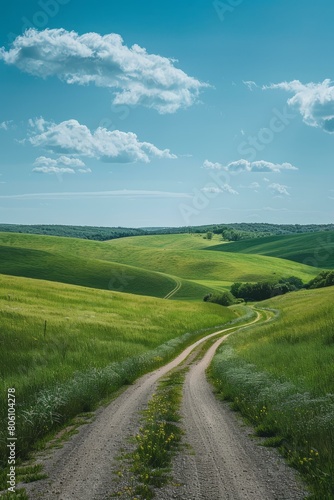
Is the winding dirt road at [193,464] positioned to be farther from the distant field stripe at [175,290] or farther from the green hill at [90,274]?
the green hill at [90,274]

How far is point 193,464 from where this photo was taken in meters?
9.85

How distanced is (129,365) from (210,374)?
4.53 meters

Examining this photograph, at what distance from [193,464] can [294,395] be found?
5.09m

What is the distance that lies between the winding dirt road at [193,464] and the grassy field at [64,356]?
1.66 metres

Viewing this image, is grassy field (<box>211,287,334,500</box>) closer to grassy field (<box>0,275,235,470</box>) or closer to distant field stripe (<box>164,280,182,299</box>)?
grassy field (<box>0,275,235,470</box>)

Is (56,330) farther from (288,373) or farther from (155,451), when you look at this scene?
(155,451)

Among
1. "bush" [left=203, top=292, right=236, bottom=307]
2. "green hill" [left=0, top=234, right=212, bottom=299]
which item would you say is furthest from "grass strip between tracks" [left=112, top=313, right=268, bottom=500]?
"green hill" [left=0, top=234, right=212, bottom=299]

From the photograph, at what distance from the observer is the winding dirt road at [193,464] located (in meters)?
8.35

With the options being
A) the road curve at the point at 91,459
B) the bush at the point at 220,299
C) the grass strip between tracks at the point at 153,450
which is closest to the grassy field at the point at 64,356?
the road curve at the point at 91,459

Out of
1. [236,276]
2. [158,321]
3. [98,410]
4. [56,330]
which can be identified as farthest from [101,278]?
[98,410]

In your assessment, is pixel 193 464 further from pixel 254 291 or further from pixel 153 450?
pixel 254 291

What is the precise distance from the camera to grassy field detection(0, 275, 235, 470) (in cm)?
1447

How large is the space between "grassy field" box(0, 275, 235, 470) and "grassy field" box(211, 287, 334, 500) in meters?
5.55

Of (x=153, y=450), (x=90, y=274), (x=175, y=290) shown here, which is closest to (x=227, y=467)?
(x=153, y=450)
